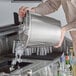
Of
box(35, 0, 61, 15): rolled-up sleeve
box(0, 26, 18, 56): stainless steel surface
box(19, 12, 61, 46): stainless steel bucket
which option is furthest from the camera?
box(0, 26, 18, 56): stainless steel surface

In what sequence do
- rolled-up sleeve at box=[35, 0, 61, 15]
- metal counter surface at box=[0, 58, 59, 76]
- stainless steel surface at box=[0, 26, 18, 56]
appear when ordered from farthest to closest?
1. stainless steel surface at box=[0, 26, 18, 56]
2. metal counter surface at box=[0, 58, 59, 76]
3. rolled-up sleeve at box=[35, 0, 61, 15]

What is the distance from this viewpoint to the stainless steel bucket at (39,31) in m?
1.30

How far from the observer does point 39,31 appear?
1.33 metres

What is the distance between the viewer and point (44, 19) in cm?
139

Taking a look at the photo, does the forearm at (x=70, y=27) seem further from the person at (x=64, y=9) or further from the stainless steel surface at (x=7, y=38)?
the stainless steel surface at (x=7, y=38)

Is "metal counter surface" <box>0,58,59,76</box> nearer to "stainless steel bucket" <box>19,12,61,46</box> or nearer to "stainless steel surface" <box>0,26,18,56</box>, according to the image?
"stainless steel surface" <box>0,26,18,56</box>

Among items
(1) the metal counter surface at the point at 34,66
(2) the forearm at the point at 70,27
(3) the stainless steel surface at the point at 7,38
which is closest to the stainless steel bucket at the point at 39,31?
(2) the forearm at the point at 70,27

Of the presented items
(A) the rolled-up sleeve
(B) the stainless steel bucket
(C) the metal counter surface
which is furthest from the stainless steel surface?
(B) the stainless steel bucket

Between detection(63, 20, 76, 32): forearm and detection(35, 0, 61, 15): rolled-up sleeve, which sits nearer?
detection(63, 20, 76, 32): forearm

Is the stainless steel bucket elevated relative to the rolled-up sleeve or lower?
lower

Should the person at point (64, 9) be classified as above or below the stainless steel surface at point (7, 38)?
above

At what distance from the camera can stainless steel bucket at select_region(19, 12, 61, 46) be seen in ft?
4.27

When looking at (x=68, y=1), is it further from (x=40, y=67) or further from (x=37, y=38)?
(x=40, y=67)

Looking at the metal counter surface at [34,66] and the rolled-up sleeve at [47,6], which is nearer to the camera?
the rolled-up sleeve at [47,6]
